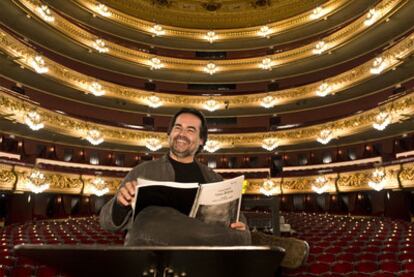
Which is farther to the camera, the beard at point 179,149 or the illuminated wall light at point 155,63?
the illuminated wall light at point 155,63

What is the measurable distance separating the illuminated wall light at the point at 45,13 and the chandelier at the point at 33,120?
235 inches

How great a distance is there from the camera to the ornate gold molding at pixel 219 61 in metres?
18.5

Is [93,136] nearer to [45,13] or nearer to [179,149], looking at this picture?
[45,13]

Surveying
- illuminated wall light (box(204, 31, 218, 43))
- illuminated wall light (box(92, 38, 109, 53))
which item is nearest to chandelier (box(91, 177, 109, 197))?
illuminated wall light (box(92, 38, 109, 53))

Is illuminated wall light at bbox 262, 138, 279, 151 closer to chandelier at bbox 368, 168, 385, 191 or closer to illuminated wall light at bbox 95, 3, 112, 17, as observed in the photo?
chandelier at bbox 368, 168, 385, 191

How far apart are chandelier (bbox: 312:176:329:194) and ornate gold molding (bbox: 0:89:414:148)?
3.03m

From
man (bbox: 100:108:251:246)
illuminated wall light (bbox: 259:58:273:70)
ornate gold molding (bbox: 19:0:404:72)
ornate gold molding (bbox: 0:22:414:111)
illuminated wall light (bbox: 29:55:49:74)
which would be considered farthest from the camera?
illuminated wall light (bbox: 259:58:273:70)

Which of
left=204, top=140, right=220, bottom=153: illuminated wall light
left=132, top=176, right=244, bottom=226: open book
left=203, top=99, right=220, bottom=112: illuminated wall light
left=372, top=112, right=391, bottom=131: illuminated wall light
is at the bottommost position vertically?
left=132, top=176, right=244, bottom=226: open book

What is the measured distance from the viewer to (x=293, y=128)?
22.2 meters

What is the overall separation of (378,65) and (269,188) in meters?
9.91

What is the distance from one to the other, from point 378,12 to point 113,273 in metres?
20.8

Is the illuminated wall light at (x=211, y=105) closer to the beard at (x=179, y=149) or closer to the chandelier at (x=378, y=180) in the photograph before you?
the chandelier at (x=378, y=180)

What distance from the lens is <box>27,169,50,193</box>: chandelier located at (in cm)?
1502

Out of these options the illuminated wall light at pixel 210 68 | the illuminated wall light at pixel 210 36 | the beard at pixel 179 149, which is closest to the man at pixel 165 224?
the beard at pixel 179 149
